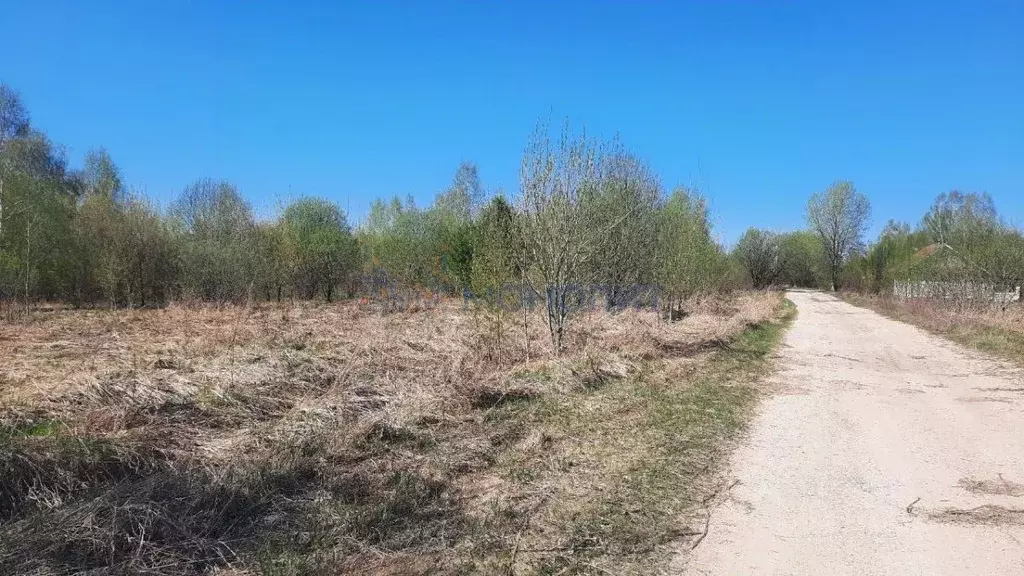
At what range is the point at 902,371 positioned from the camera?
1106 centimetres

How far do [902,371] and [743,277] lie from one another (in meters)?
32.2

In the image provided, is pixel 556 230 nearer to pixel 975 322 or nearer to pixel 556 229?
pixel 556 229

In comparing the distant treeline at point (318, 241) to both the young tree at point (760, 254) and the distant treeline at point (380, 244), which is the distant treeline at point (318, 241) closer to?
the distant treeline at point (380, 244)

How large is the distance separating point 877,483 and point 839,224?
63.8 metres

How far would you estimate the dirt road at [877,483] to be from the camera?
12.1 feet

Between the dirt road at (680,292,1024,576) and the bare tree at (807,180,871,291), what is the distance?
183ft

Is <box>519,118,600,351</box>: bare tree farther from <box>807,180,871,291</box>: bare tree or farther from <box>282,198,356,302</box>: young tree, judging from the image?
<box>807,180,871,291</box>: bare tree

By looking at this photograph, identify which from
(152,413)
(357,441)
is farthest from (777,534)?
(152,413)

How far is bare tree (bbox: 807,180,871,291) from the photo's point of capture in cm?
5853

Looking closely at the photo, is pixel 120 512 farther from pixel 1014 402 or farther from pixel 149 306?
pixel 149 306

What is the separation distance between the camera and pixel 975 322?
18156mm

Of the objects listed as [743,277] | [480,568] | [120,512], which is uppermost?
[743,277]

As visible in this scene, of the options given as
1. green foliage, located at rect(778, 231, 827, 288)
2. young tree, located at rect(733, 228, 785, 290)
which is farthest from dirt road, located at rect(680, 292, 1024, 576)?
green foliage, located at rect(778, 231, 827, 288)

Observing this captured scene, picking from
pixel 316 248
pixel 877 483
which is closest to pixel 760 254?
pixel 316 248
